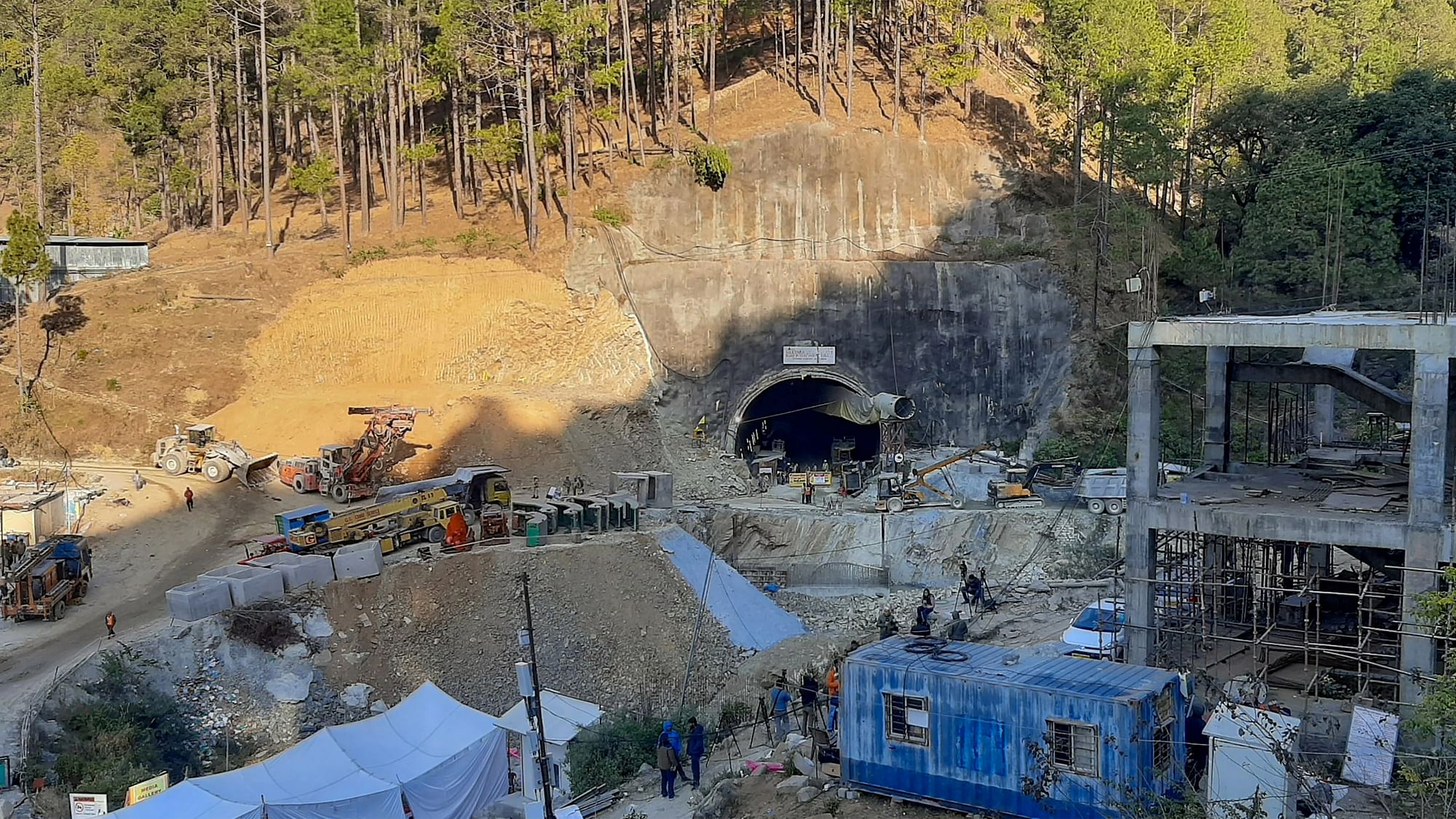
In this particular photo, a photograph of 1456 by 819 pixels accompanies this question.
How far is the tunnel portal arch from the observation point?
48.8 m

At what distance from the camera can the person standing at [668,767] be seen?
24734mm

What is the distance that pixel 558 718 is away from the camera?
2423 cm

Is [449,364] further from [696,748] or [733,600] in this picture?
[696,748]

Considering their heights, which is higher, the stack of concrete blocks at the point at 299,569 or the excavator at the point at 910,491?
the excavator at the point at 910,491

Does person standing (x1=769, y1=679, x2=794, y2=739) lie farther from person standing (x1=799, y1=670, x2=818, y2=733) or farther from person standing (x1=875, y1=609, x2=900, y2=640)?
person standing (x1=875, y1=609, x2=900, y2=640)

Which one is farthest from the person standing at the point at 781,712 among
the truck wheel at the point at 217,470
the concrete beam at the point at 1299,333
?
the truck wheel at the point at 217,470

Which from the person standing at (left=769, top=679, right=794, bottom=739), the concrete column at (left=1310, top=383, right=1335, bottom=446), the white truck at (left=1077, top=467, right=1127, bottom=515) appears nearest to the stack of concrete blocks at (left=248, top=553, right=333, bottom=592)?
the person standing at (left=769, top=679, right=794, bottom=739)

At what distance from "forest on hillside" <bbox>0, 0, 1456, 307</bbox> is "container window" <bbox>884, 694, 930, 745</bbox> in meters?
30.1

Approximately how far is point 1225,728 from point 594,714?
11.4m

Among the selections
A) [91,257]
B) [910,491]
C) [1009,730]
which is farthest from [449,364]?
[1009,730]

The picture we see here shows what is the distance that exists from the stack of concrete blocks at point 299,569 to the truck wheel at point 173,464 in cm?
985

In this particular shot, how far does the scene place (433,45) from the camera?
53.8 m

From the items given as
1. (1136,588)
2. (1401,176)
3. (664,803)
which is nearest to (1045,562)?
(1136,588)

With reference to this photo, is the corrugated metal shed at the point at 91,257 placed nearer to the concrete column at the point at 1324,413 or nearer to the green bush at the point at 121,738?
the green bush at the point at 121,738
